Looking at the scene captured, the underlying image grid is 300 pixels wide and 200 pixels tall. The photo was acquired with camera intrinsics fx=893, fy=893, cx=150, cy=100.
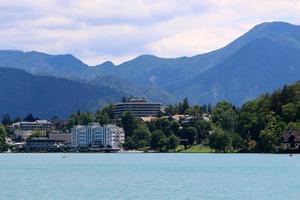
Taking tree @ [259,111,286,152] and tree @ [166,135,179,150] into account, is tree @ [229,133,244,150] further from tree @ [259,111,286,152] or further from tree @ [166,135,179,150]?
tree @ [166,135,179,150]

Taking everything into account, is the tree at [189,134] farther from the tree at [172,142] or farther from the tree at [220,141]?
the tree at [220,141]

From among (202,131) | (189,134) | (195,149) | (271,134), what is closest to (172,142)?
(195,149)

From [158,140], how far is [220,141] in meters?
32.1

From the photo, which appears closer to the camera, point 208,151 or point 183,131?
point 208,151

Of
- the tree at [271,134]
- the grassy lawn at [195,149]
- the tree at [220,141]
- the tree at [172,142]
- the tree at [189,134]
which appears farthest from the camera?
the tree at [189,134]

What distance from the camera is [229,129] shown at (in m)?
183

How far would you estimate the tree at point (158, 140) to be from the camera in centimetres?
19112

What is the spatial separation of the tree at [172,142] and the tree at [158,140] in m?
1.15

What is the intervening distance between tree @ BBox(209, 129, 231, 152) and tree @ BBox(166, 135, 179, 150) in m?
21.0

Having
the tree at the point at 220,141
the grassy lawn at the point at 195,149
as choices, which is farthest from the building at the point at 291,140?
the grassy lawn at the point at 195,149
